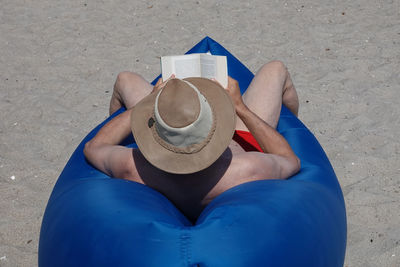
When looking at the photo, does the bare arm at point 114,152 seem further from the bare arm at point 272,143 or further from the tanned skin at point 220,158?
the bare arm at point 272,143

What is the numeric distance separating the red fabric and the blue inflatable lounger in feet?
1.13

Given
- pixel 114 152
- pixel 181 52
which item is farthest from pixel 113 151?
pixel 181 52

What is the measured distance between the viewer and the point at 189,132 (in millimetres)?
1382

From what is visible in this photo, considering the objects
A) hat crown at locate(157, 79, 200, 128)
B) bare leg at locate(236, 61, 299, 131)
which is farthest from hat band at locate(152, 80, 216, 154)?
bare leg at locate(236, 61, 299, 131)

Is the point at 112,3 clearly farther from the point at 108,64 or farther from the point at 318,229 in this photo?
the point at 318,229

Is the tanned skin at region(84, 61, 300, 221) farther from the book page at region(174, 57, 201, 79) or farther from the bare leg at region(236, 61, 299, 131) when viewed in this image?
the book page at region(174, 57, 201, 79)

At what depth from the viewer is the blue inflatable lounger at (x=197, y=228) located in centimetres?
132

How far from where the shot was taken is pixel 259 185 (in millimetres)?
1586

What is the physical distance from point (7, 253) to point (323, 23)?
136 inches

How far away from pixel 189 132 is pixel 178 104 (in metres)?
0.09

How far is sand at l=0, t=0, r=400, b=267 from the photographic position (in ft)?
8.56

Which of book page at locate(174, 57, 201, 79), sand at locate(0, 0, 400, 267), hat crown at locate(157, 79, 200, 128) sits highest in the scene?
hat crown at locate(157, 79, 200, 128)

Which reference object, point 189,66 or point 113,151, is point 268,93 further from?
point 113,151

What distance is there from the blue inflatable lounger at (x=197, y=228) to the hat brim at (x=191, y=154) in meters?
0.15
